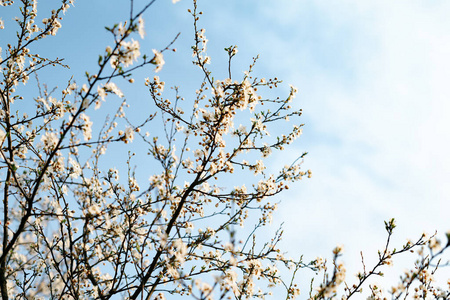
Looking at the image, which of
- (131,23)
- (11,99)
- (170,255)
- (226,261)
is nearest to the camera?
(131,23)

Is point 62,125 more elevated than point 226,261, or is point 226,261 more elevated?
point 62,125

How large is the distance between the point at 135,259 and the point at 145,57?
2.64m

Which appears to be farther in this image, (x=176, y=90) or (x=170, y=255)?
(x=176, y=90)

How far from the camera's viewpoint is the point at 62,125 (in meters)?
3.30

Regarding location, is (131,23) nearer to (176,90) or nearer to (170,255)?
(176,90)

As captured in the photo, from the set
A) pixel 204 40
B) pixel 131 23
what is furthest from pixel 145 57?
pixel 204 40

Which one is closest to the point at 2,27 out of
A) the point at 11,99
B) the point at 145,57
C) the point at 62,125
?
the point at 11,99

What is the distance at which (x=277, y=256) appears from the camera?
5.03 m

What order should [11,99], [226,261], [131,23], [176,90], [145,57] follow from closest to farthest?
[131,23] < [145,57] < [226,261] < [176,90] < [11,99]

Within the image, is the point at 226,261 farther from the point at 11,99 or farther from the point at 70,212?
the point at 11,99

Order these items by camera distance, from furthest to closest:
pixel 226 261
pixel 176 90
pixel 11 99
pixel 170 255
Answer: pixel 11 99, pixel 176 90, pixel 226 261, pixel 170 255

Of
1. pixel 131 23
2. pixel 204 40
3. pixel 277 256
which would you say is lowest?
pixel 277 256

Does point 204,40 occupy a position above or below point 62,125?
above

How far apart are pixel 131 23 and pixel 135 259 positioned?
2.96 m
